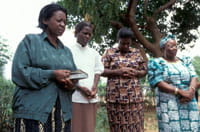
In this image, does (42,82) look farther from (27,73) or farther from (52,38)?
(52,38)

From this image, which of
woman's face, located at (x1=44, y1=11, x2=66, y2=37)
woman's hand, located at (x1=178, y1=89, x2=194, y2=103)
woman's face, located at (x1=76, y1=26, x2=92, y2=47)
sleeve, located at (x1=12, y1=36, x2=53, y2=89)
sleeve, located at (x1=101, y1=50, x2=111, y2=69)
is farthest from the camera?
sleeve, located at (x1=101, y1=50, x2=111, y2=69)

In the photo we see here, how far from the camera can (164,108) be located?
99.4 inches

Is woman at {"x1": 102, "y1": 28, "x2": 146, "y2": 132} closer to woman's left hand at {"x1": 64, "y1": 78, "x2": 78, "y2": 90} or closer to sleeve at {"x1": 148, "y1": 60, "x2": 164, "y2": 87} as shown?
sleeve at {"x1": 148, "y1": 60, "x2": 164, "y2": 87}

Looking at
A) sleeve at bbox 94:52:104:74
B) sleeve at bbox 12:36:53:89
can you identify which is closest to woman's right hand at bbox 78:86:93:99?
sleeve at bbox 94:52:104:74

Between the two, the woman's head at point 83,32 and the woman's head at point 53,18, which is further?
the woman's head at point 83,32

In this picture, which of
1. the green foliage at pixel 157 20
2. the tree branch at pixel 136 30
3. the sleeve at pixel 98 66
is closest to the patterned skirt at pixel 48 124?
the sleeve at pixel 98 66

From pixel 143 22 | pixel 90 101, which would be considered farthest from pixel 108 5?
pixel 90 101

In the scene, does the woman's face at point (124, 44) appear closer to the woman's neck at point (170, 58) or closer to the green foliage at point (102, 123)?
the woman's neck at point (170, 58)

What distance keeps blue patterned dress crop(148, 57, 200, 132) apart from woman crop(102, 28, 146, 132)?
0.32m

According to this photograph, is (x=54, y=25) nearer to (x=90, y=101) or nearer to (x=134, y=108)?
(x=90, y=101)

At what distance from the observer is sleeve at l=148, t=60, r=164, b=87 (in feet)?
8.29

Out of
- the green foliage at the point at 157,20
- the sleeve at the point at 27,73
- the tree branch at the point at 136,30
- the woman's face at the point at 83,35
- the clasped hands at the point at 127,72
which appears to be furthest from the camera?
the green foliage at the point at 157,20

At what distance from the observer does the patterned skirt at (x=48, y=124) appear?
1.55m

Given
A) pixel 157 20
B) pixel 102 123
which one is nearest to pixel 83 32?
pixel 102 123
